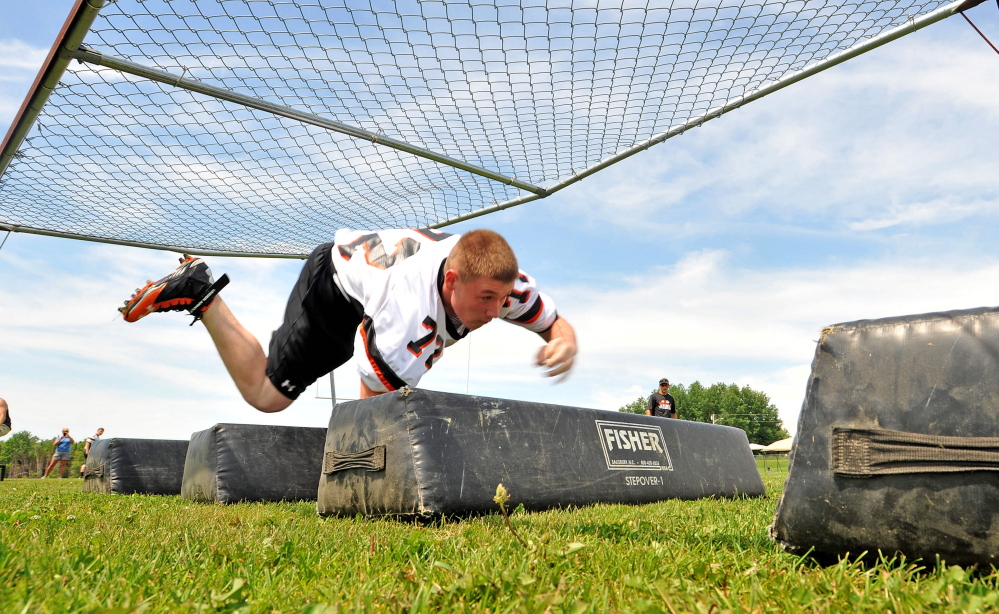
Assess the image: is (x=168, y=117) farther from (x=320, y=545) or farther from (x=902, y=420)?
(x=902, y=420)

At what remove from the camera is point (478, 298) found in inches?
136

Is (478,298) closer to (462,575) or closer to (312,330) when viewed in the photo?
(312,330)

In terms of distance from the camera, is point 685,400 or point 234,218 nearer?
point 234,218

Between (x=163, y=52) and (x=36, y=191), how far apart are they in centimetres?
295

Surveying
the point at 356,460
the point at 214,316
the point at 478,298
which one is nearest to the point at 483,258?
the point at 478,298

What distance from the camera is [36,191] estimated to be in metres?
6.73

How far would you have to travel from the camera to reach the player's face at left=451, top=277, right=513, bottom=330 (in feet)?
11.1

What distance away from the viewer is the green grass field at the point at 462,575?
146 cm

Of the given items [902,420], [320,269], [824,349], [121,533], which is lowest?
[121,533]

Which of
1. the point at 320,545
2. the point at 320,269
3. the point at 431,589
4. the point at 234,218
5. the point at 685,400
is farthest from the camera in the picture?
the point at 685,400

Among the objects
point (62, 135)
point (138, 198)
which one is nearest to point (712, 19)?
point (62, 135)

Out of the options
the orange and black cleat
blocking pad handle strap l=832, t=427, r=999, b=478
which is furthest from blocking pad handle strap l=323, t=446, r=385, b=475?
blocking pad handle strap l=832, t=427, r=999, b=478

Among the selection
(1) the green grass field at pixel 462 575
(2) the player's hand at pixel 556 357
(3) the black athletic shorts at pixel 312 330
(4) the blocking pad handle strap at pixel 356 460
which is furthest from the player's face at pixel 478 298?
(1) the green grass field at pixel 462 575

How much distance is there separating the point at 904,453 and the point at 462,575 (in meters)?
1.35
